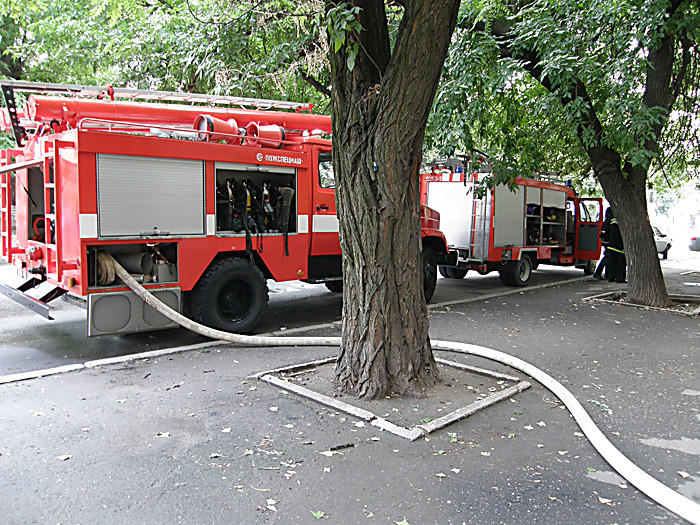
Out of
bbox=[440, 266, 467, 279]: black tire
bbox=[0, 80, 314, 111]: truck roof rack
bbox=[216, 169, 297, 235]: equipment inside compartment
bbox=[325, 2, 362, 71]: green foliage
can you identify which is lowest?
bbox=[440, 266, 467, 279]: black tire

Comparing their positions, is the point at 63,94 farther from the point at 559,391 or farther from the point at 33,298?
the point at 559,391

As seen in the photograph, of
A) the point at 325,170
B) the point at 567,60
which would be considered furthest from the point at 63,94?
the point at 567,60

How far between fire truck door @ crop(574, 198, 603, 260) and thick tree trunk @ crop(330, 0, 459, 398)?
12831 millimetres

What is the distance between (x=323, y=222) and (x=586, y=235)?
1068 centimetres

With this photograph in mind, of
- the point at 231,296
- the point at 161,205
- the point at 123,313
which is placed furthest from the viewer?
the point at 231,296

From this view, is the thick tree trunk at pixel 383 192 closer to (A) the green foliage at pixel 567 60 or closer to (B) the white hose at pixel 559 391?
(B) the white hose at pixel 559 391

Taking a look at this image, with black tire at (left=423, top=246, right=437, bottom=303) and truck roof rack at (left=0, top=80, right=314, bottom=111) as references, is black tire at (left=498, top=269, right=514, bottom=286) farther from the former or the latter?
truck roof rack at (left=0, top=80, right=314, bottom=111)

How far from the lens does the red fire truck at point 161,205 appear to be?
22.3ft

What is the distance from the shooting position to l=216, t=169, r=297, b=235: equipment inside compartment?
8.04m

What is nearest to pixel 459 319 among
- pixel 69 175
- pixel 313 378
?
pixel 313 378

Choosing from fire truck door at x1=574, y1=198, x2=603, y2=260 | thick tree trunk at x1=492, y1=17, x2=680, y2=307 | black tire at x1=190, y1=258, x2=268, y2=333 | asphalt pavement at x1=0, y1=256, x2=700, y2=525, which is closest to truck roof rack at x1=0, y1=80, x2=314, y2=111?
black tire at x1=190, y1=258, x2=268, y2=333

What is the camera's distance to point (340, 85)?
5215 mm

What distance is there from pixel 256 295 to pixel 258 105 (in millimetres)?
3396

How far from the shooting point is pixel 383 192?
201 inches
